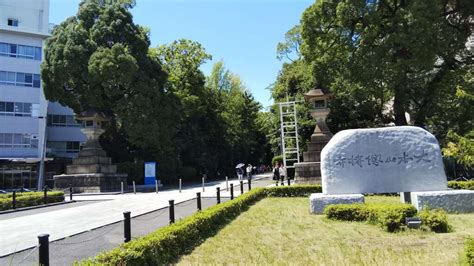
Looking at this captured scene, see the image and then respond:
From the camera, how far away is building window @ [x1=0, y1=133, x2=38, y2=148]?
140ft

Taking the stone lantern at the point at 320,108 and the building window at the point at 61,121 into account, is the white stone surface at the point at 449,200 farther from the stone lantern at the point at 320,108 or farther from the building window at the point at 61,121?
the building window at the point at 61,121

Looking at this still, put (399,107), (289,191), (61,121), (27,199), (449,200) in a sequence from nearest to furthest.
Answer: (449,200) → (27,199) → (289,191) → (399,107) → (61,121)

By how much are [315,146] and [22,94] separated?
109 ft

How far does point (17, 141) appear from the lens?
1700 inches

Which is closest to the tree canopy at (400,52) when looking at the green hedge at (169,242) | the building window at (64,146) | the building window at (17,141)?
the green hedge at (169,242)

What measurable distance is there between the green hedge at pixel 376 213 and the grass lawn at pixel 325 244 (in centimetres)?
29

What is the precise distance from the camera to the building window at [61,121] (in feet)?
161

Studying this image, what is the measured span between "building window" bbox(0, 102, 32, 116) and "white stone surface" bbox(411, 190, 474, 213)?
42317mm

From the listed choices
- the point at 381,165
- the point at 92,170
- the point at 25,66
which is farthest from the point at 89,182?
the point at 381,165

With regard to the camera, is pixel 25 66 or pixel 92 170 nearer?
pixel 92 170

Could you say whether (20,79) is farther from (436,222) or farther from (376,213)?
(436,222)

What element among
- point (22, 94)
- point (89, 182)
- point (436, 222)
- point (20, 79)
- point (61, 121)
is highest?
point (20, 79)

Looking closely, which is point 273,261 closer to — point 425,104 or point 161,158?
point 425,104

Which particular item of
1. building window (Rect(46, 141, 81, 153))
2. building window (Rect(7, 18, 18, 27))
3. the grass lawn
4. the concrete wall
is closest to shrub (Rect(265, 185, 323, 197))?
the grass lawn
